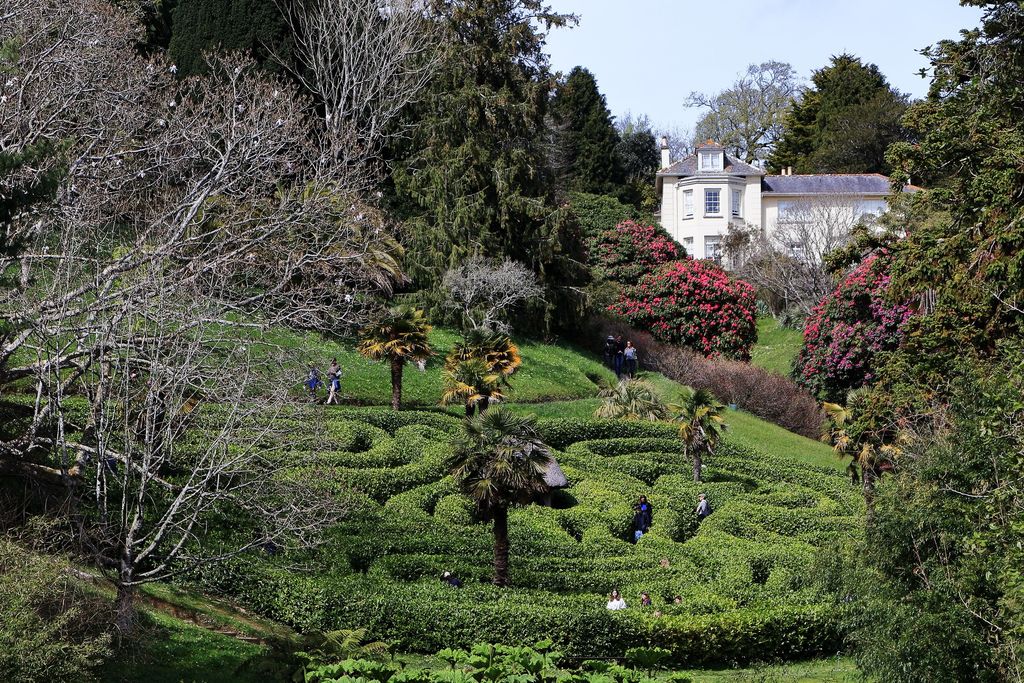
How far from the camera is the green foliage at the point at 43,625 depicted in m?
12.4

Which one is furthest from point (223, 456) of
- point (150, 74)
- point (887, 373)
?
point (150, 74)

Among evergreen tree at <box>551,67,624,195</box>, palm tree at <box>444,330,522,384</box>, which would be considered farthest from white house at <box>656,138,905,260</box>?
palm tree at <box>444,330,522,384</box>

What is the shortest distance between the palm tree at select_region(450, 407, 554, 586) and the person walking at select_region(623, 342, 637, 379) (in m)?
21.7

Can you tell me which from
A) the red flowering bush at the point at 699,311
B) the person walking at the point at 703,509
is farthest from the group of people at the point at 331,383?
the red flowering bush at the point at 699,311

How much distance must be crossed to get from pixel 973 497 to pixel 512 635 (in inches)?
303

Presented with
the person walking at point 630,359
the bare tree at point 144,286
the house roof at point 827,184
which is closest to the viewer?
the bare tree at point 144,286

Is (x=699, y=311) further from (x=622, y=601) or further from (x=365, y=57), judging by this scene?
(x=622, y=601)

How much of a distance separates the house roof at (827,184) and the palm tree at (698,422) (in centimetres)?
3914

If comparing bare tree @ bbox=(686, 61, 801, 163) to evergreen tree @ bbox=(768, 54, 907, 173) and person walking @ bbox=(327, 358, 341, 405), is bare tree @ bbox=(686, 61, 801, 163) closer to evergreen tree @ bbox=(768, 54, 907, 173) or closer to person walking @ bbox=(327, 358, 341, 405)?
evergreen tree @ bbox=(768, 54, 907, 173)

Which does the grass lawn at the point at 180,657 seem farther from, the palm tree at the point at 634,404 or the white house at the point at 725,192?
the white house at the point at 725,192

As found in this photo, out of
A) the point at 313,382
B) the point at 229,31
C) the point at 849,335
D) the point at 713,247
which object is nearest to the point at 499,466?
the point at 313,382

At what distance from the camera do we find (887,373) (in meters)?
23.6

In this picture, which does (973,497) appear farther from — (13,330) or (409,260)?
(409,260)

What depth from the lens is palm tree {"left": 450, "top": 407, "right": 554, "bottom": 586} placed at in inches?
798
